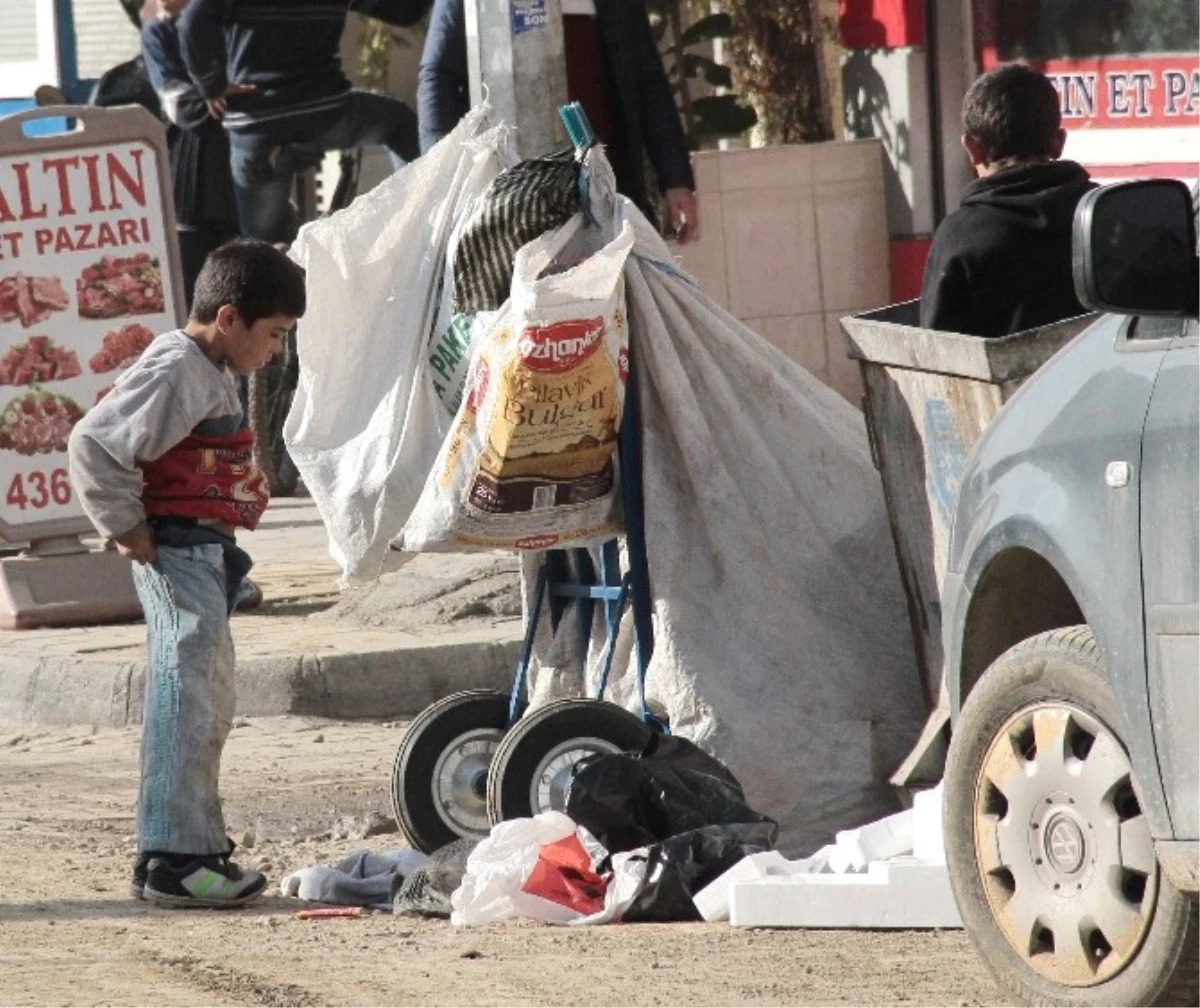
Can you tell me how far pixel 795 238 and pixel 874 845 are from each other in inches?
265

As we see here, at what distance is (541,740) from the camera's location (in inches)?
266

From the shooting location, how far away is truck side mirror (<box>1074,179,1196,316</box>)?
4.80 metres

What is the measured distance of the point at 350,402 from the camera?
7344mm

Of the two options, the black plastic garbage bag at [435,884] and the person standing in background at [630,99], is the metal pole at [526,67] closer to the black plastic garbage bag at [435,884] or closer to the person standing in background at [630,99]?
the person standing in background at [630,99]

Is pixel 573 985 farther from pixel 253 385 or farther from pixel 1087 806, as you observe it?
pixel 253 385

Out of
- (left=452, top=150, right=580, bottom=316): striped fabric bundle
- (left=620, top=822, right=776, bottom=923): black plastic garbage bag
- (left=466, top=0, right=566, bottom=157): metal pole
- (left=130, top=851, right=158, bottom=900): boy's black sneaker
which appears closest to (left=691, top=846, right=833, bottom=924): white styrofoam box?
(left=620, top=822, right=776, bottom=923): black plastic garbage bag

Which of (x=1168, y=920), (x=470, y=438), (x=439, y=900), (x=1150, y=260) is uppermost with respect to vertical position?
(x=1150, y=260)

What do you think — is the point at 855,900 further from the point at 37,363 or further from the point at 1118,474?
the point at 37,363

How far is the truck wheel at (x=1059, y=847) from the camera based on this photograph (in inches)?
193

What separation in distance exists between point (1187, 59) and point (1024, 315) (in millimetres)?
4645

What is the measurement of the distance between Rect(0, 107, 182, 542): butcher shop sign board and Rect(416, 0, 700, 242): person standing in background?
1.92 meters

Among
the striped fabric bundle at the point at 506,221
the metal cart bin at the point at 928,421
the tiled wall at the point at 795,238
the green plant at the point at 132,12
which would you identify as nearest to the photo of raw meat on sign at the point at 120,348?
the tiled wall at the point at 795,238

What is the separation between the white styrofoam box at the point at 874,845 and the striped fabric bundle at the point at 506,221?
1594 mm

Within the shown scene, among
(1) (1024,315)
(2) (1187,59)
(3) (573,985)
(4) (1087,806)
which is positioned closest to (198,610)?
(3) (573,985)
